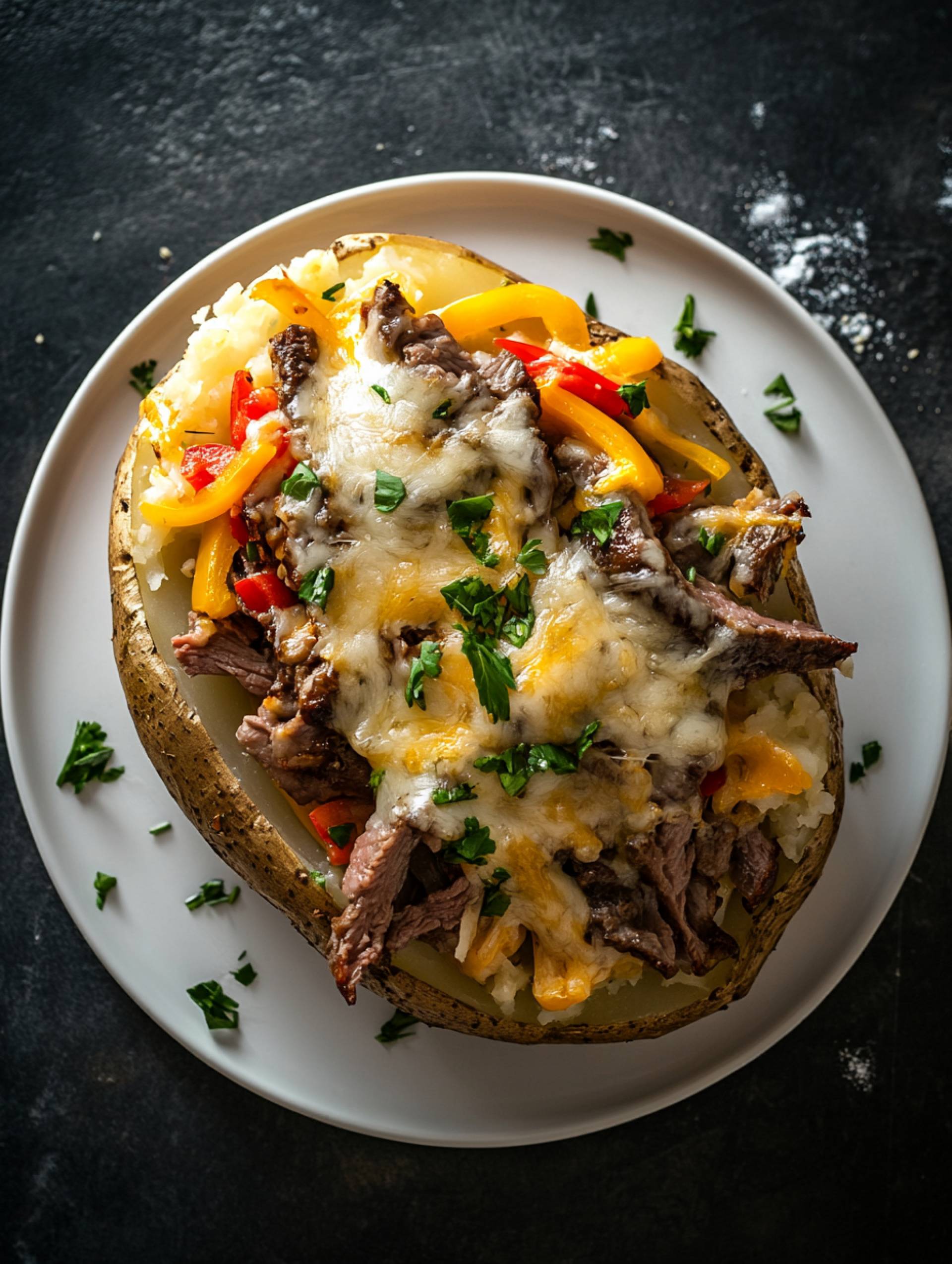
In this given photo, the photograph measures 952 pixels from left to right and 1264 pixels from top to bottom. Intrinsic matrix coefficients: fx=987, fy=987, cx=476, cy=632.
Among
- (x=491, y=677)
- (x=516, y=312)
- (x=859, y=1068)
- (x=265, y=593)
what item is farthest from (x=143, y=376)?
(x=859, y=1068)

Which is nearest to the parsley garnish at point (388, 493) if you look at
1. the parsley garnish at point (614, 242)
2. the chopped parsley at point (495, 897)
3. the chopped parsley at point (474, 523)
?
the chopped parsley at point (474, 523)

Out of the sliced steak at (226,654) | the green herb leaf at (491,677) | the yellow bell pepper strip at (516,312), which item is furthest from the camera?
the yellow bell pepper strip at (516,312)

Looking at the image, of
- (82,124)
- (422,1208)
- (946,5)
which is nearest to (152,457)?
(82,124)

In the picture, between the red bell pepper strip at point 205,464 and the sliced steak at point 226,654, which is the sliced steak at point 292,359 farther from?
the sliced steak at point 226,654

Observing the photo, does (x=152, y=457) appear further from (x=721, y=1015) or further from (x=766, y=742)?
(x=721, y=1015)

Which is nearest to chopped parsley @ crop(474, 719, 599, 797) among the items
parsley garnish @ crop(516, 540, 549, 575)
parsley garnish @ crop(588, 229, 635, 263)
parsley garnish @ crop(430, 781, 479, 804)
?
parsley garnish @ crop(430, 781, 479, 804)

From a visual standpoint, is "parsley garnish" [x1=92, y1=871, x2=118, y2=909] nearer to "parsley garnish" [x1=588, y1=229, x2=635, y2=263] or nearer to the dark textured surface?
the dark textured surface
